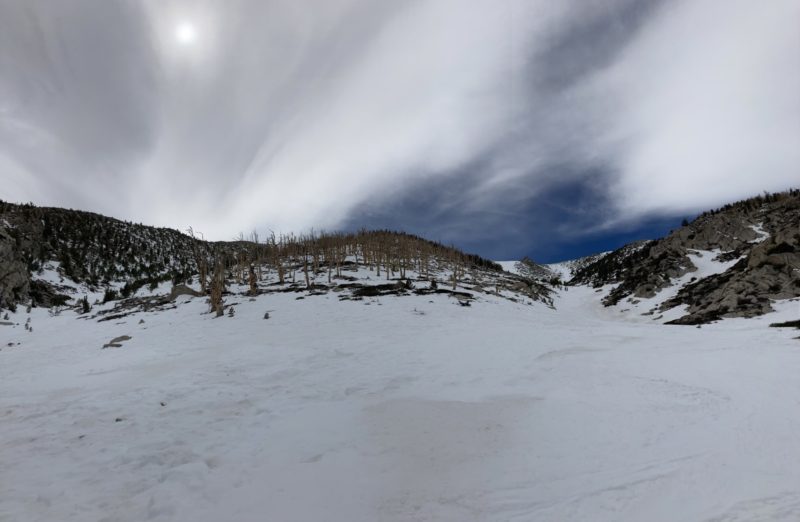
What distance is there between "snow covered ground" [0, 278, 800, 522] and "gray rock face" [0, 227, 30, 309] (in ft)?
129

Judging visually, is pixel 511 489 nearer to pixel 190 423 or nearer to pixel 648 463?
pixel 648 463

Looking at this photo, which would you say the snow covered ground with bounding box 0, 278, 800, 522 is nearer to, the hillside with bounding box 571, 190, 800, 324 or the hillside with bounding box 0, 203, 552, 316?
the hillside with bounding box 571, 190, 800, 324

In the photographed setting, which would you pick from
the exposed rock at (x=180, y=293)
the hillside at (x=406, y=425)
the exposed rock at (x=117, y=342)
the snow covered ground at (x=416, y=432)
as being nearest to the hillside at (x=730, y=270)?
the hillside at (x=406, y=425)

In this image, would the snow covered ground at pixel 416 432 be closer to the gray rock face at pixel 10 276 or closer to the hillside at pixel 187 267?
the hillside at pixel 187 267

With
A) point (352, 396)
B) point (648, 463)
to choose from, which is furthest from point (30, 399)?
point (648, 463)

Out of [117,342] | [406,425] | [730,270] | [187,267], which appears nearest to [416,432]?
[406,425]

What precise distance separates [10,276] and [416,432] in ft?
199

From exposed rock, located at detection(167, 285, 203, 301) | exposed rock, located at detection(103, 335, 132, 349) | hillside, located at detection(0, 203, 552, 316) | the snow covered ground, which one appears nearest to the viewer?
the snow covered ground

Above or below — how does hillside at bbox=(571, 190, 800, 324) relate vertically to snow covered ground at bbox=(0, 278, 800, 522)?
above

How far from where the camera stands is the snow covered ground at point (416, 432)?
5043 millimetres

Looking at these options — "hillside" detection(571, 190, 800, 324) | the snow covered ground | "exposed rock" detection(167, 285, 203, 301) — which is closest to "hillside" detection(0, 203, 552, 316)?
"exposed rock" detection(167, 285, 203, 301)

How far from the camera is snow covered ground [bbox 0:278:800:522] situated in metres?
5.04

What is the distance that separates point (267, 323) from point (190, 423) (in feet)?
47.9

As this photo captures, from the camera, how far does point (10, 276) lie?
4416 centimetres
